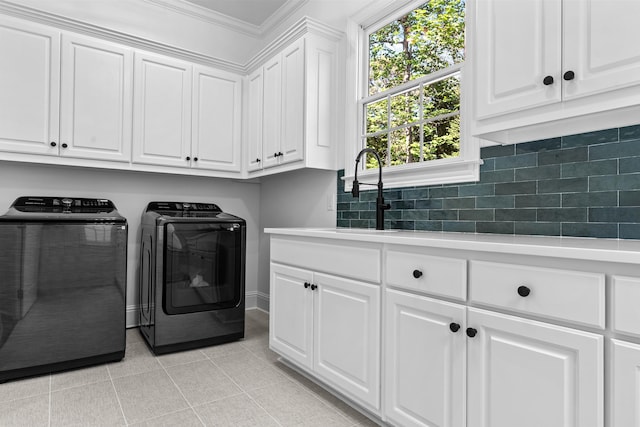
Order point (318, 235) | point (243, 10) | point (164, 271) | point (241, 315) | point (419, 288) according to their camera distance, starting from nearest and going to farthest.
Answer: point (419, 288) < point (318, 235) < point (164, 271) < point (241, 315) < point (243, 10)

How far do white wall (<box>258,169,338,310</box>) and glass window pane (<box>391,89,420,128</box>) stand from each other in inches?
25.2

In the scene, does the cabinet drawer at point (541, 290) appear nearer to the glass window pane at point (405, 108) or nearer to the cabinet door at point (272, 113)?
the glass window pane at point (405, 108)

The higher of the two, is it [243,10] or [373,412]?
[243,10]

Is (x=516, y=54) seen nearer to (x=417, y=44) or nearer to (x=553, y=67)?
(x=553, y=67)

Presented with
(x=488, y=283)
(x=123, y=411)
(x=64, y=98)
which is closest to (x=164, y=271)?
(x=123, y=411)

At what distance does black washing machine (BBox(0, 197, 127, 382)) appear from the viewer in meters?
2.13

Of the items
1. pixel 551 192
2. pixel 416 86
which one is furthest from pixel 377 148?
pixel 551 192

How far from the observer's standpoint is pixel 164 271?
102 inches

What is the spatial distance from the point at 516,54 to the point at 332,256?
1171mm

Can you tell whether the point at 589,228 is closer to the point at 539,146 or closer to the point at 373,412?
the point at 539,146

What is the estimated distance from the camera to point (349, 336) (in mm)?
1780

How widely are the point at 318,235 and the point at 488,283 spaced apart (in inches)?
36.6

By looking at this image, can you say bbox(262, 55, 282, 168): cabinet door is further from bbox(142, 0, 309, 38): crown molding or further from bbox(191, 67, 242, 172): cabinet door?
bbox(142, 0, 309, 38): crown molding

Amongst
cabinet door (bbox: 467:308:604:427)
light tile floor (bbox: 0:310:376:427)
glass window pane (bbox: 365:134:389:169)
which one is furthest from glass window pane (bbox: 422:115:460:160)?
light tile floor (bbox: 0:310:376:427)
